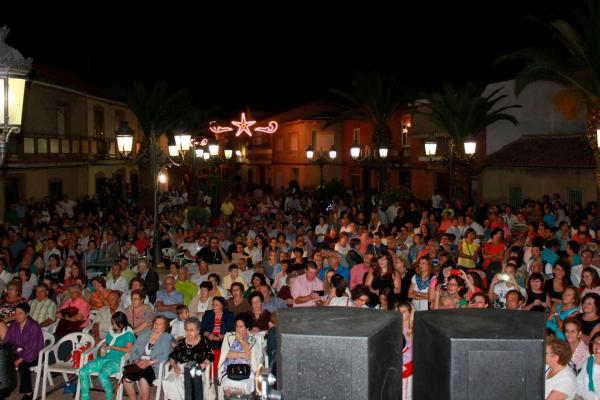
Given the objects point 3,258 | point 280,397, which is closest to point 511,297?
point 280,397

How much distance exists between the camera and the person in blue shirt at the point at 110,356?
804 cm

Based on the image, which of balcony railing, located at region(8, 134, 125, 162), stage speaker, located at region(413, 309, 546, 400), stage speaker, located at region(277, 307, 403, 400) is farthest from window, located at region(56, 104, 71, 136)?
stage speaker, located at region(413, 309, 546, 400)

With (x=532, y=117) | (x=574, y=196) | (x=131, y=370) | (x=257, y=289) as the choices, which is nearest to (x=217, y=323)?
(x=257, y=289)

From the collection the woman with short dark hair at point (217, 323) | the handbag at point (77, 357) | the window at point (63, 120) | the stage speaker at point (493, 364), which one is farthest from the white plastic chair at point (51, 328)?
the window at point (63, 120)

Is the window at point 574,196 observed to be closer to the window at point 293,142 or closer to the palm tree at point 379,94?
the palm tree at point 379,94

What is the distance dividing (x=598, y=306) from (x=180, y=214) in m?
16.7

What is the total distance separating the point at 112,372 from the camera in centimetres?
820

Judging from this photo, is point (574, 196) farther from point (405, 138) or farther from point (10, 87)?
point (10, 87)

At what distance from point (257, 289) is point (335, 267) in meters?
2.23

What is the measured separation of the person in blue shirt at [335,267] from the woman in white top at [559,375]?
5.42 m

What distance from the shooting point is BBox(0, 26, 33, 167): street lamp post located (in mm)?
5188

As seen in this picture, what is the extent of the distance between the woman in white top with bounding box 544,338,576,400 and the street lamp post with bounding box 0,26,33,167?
5.15 metres

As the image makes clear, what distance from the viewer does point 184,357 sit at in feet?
25.8

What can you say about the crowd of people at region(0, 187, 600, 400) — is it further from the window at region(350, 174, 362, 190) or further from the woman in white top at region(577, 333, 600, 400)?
the window at region(350, 174, 362, 190)
